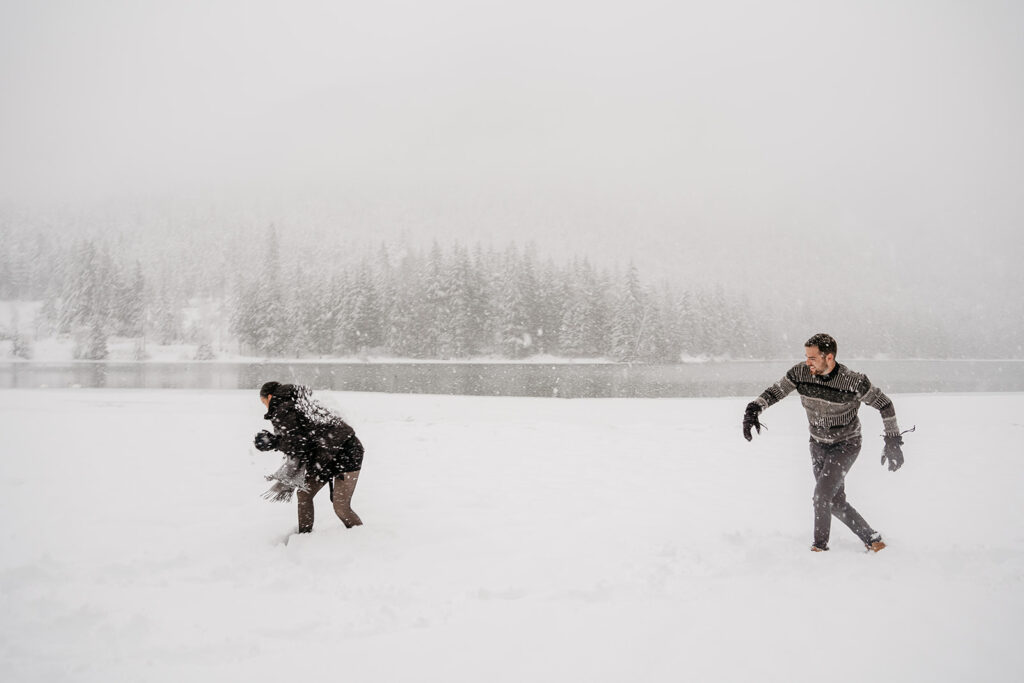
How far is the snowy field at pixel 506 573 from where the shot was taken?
11.0 ft

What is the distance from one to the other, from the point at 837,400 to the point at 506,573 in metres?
3.75

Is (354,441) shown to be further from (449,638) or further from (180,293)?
(180,293)

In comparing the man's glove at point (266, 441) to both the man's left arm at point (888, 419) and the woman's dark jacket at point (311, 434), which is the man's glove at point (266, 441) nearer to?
the woman's dark jacket at point (311, 434)

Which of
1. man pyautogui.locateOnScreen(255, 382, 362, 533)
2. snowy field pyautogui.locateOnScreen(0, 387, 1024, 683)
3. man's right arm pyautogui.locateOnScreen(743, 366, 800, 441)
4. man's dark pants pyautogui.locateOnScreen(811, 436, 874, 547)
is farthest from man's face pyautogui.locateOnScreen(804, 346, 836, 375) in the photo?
man pyautogui.locateOnScreen(255, 382, 362, 533)

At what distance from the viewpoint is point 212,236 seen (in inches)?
4840

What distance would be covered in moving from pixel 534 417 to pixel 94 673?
14.3 metres

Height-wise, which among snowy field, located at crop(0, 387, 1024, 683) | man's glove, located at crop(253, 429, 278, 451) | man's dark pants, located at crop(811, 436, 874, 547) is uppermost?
man's glove, located at crop(253, 429, 278, 451)

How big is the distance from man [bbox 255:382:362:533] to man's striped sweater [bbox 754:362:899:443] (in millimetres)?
4470

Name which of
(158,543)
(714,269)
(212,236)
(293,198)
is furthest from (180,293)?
(714,269)

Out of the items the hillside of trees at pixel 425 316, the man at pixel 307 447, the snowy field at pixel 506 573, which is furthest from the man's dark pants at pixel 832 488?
the hillside of trees at pixel 425 316

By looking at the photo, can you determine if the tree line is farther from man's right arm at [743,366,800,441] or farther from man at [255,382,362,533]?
man at [255,382,362,533]

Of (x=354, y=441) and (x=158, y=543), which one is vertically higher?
(x=354, y=441)

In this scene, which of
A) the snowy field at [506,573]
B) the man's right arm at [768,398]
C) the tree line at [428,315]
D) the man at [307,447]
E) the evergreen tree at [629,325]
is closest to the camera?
the snowy field at [506,573]

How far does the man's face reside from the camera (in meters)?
5.01
